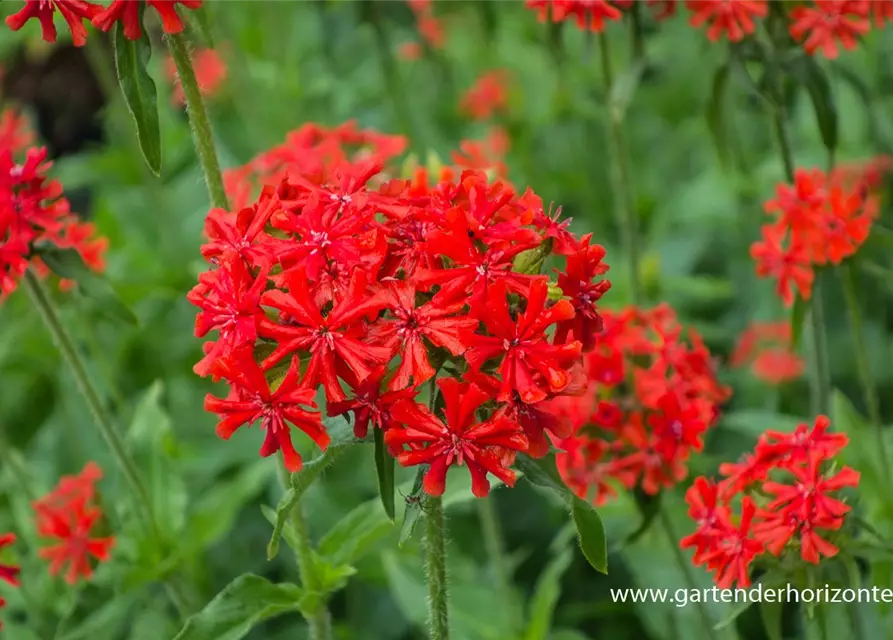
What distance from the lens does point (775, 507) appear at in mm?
1643

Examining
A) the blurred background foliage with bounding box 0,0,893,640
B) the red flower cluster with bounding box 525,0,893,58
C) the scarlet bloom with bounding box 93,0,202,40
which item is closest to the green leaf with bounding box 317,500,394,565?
the blurred background foliage with bounding box 0,0,893,640

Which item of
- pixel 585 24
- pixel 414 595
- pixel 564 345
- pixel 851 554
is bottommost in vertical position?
pixel 414 595

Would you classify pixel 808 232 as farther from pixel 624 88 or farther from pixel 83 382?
pixel 83 382

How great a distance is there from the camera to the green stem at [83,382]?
1.94 metres

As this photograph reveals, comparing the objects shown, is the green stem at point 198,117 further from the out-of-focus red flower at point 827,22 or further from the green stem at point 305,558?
the out-of-focus red flower at point 827,22

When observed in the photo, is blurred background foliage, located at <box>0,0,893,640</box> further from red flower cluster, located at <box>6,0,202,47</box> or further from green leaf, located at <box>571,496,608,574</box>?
red flower cluster, located at <box>6,0,202,47</box>

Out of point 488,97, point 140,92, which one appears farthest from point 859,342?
point 488,97

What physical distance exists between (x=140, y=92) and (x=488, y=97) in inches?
97.4

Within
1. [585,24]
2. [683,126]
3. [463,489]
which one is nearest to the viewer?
[463,489]

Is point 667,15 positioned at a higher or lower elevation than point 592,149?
higher

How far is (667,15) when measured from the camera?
7.23 feet

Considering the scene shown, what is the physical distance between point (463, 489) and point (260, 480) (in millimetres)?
805

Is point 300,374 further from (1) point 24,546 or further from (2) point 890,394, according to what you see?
(2) point 890,394

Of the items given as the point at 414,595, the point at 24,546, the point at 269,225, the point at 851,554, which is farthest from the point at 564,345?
the point at 24,546
